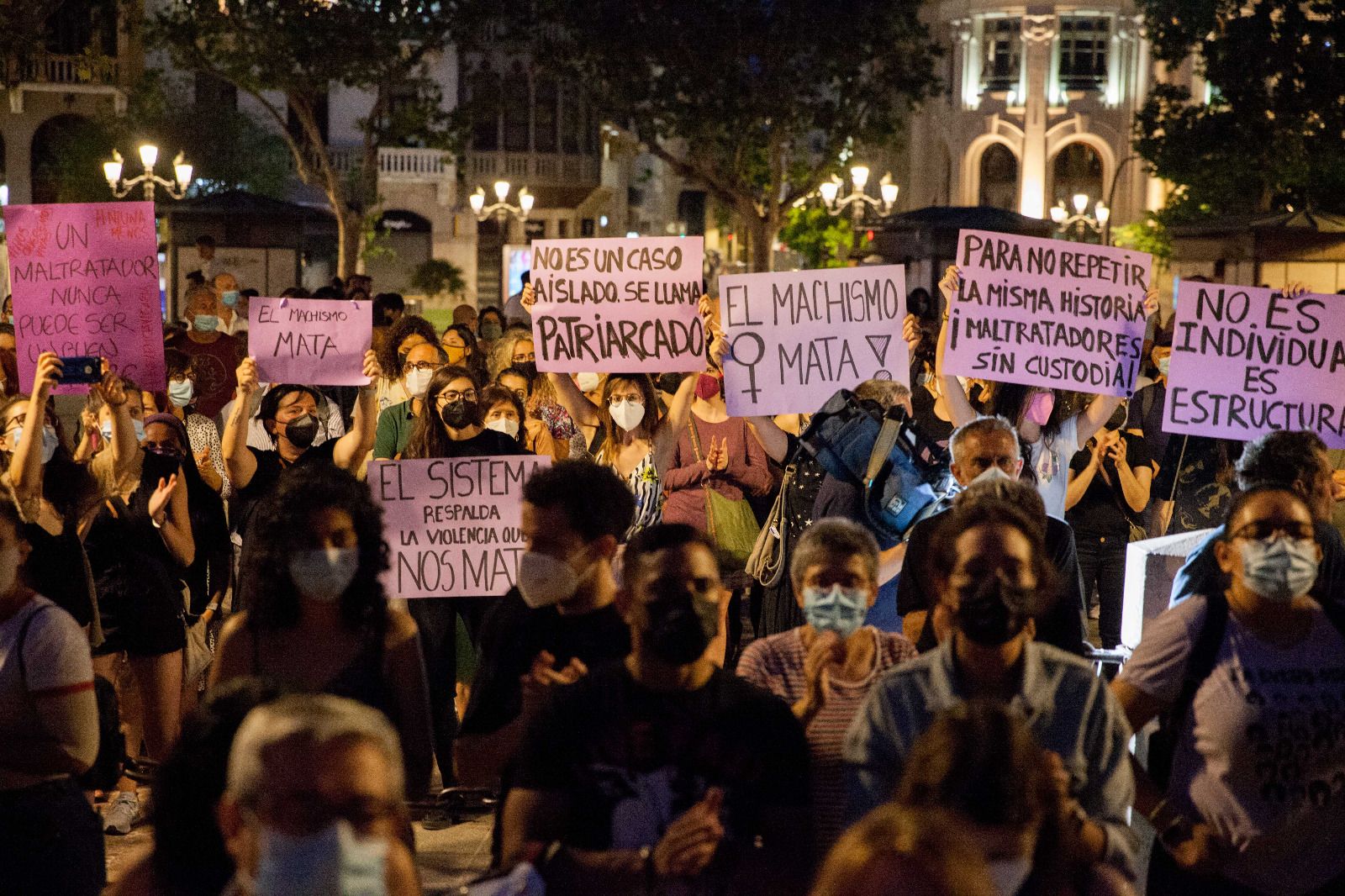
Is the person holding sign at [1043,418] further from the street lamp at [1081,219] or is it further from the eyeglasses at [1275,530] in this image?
the street lamp at [1081,219]

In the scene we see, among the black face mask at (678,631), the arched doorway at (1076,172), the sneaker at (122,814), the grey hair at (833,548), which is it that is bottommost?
the sneaker at (122,814)

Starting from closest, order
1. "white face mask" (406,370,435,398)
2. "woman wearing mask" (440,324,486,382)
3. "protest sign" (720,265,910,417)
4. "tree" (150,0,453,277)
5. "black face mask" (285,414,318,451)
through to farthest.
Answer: "black face mask" (285,414,318,451) < "protest sign" (720,265,910,417) < "white face mask" (406,370,435,398) < "woman wearing mask" (440,324,486,382) < "tree" (150,0,453,277)

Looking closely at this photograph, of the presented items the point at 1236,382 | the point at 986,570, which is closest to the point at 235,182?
the point at 1236,382

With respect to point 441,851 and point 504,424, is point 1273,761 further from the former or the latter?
point 504,424

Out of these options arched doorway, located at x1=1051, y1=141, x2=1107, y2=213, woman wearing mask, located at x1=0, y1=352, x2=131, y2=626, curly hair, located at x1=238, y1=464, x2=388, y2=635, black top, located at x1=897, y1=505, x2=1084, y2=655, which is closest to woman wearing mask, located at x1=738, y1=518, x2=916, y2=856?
black top, located at x1=897, y1=505, x2=1084, y2=655

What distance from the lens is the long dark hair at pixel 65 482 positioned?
6266mm

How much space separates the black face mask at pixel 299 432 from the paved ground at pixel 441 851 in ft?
5.17

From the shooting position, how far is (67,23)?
42.2m

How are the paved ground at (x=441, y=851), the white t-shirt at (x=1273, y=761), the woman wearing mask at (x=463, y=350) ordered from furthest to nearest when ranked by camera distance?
1. the woman wearing mask at (x=463, y=350)
2. the paved ground at (x=441, y=851)
3. the white t-shirt at (x=1273, y=761)

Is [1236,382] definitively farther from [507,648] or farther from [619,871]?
[619,871]

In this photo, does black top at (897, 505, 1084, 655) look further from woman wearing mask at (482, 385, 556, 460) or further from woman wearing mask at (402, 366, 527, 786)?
woman wearing mask at (482, 385, 556, 460)

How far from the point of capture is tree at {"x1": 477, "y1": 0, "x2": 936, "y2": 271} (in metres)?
27.1

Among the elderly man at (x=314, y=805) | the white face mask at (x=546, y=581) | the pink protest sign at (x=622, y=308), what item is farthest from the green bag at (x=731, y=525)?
the elderly man at (x=314, y=805)

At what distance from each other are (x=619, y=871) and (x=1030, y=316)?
16.8ft
